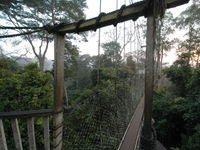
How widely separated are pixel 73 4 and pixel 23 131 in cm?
575

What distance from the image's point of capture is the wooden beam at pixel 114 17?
677 millimetres

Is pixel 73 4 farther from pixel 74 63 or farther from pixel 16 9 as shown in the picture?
pixel 74 63

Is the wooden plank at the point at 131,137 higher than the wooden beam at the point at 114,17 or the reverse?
the reverse

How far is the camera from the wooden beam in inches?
26.7

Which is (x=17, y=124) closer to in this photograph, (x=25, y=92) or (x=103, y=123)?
(x=103, y=123)

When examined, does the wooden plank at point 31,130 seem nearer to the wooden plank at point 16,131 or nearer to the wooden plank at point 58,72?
the wooden plank at point 16,131

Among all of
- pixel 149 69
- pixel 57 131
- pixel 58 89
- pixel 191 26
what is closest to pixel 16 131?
pixel 57 131

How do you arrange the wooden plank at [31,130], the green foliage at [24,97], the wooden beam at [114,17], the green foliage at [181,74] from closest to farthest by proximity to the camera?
the wooden beam at [114,17] → the wooden plank at [31,130] → the green foliage at [24,97] → the green foliage at [181,74]

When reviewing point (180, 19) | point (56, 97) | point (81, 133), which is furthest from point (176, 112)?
point (180, 19)

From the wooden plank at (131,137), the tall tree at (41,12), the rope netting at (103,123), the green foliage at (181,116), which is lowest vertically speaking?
the green foliage at (181,116)

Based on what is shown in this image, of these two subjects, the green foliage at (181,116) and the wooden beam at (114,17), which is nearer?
the wooden beam at (114,17)

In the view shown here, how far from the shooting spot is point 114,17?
2.56ft

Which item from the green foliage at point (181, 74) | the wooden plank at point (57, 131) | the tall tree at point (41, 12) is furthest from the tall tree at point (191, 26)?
the wooden plank at point (57, 131)

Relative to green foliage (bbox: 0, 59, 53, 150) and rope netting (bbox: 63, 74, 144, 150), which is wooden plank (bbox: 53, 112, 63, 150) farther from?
green foliage (bbox: 0, 59, 53, 150)
